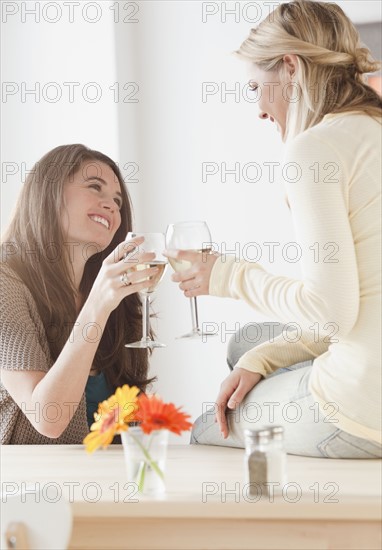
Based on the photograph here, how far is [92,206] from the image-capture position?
2234mm

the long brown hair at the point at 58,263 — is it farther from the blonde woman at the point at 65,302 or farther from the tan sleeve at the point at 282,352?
the tan sleeve at the point at 282,352

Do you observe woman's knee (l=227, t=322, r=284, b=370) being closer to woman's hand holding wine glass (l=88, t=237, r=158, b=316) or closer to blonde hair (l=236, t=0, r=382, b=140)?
woman's hand holding wine glass (l=88, t=237, r=158, b=316)

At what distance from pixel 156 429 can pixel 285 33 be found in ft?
2.63

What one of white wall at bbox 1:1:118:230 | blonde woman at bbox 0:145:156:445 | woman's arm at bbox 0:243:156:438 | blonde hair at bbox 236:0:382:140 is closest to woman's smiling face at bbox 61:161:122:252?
blonde woman at bbox 0:145:156:445

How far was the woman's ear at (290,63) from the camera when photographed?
5.16ft

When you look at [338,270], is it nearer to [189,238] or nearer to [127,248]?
[189,238]

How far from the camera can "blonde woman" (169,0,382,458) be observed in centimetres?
138

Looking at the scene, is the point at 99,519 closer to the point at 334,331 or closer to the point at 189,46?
the point at 334,331

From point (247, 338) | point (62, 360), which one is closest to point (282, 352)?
point (247, 338)

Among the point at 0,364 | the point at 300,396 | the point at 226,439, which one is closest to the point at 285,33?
the point at 300,396

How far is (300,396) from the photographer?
153 centimetres

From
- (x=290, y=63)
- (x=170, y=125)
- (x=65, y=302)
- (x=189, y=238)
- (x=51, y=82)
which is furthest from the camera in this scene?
(x=170, y=125)

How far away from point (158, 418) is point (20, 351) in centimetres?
81

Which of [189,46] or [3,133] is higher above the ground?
[189,46]
